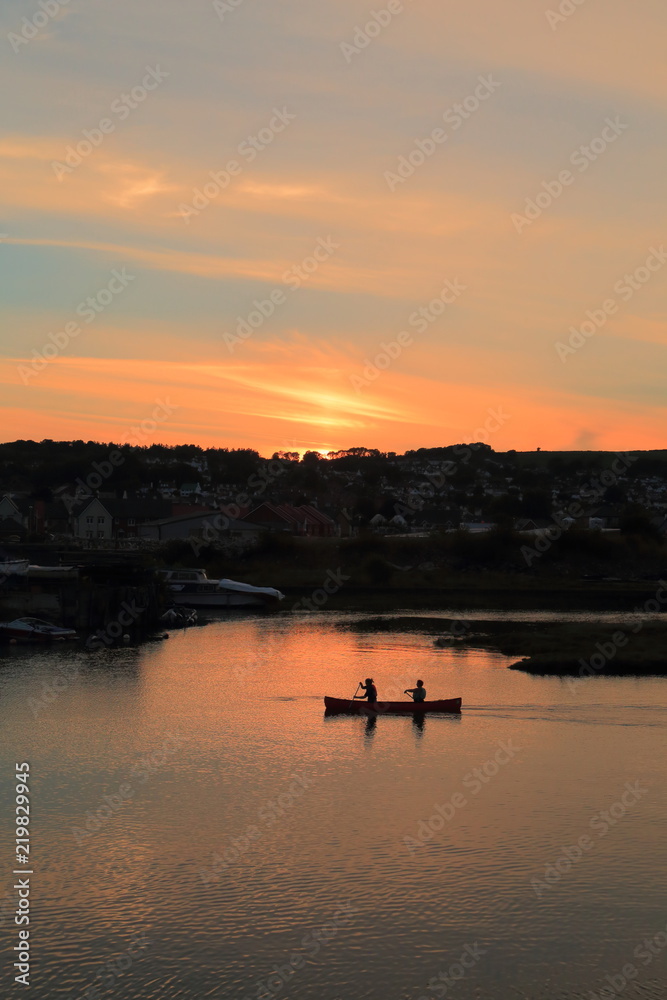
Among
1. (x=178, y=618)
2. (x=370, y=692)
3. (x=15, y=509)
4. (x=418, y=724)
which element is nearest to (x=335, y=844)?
(x=418, y=724)

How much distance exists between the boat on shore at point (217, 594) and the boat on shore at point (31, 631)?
2280 cm

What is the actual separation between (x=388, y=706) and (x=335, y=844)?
16.8 m

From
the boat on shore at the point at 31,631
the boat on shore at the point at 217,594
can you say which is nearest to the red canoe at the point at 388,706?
the boat on shore at the point at 31,631

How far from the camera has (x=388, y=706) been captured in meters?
44.4

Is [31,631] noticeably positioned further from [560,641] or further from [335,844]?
[335,844]

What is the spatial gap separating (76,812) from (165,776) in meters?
4.54

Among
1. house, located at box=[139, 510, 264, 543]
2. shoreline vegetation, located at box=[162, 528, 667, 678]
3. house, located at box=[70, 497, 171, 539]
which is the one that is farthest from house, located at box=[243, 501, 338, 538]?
shoreline vegetation, located at box=[162, 528, 667, 678]

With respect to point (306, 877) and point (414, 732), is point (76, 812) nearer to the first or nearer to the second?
point (306, 877)

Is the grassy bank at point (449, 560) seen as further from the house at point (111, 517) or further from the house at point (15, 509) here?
the house at point (15, 509)

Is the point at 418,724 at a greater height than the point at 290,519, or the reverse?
the point at 290,519

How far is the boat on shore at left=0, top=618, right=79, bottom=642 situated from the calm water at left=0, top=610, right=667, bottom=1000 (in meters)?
15.9

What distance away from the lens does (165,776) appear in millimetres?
34062

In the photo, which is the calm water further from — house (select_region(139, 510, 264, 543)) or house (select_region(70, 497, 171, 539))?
house (select_region(70, 497, 171, 539))

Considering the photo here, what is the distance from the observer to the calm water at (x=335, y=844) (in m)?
21.0
